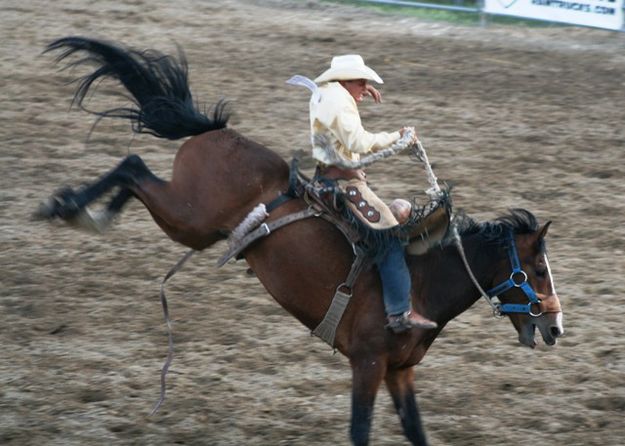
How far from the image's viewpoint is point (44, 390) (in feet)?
21.1

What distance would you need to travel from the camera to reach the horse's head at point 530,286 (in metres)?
5.58

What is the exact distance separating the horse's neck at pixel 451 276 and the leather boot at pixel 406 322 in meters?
0.22

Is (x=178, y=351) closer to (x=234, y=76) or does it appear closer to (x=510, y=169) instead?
(x=510, y=169)

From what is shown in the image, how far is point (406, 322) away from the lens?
212 inches

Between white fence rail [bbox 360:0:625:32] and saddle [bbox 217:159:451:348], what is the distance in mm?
8985

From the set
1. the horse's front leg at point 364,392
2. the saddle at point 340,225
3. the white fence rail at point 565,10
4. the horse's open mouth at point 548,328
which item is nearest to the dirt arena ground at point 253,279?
the white fence rail at point 565,10

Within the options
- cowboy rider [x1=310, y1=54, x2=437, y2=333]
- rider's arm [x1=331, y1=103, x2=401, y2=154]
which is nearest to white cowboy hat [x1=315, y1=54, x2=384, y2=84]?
cowboy rider [x1=310, y1=54, x2=437, y2=333]

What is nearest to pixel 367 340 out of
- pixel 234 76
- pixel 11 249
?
pixel 11 249

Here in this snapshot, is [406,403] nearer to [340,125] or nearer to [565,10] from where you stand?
[340,125]

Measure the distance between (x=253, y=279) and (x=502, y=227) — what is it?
8.97ft

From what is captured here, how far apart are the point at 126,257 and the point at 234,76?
14.0ft

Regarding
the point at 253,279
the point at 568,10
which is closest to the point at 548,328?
the point at 253,279

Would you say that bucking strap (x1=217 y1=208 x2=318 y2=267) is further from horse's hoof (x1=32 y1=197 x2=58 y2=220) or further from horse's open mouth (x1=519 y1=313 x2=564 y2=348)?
horse's open mouth (x1=519 y1=313 x2=564 y2=348)

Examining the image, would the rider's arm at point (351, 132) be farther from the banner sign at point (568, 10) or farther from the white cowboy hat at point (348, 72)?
the banner sign at point (568, 10)
